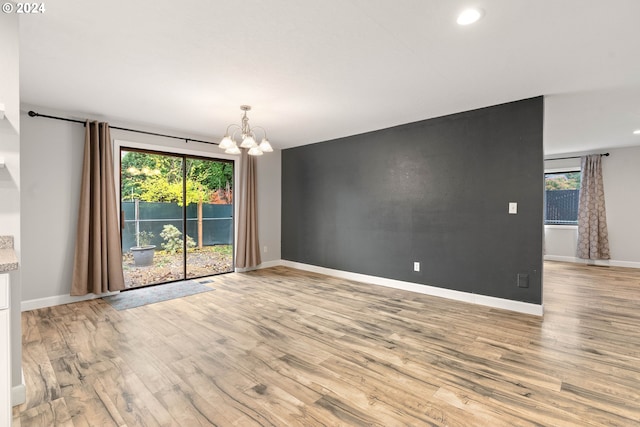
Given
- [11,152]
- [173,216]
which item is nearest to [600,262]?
[173,216]

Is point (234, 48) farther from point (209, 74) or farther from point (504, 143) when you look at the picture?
point (504, 143)

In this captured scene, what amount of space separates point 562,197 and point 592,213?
3.26ft

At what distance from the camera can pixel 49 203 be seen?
12.7ft

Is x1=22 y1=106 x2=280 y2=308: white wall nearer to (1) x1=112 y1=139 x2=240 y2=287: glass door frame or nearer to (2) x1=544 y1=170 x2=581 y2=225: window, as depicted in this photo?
(1) x1=112 y1=139 x2=240 y2=287: glass door frame

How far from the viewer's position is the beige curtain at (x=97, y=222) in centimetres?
400

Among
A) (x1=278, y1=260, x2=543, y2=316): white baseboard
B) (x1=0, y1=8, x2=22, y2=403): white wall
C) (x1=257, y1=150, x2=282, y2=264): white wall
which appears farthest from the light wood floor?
(x1=257, y1=150, x2=282, y2=264): white wall

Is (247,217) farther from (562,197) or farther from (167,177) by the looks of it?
(562,197)

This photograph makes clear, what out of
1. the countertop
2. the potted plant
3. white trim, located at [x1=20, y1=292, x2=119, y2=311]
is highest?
the countertop

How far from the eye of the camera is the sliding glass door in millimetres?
4754

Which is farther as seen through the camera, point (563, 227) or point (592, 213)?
point (563, 227)

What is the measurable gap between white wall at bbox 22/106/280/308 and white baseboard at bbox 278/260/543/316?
382 centimetres

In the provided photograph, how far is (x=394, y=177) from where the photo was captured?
4.77 meters

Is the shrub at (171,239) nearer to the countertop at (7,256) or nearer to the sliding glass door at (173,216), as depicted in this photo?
the sliding glass door at (173,216)

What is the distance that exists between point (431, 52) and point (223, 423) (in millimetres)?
3026
